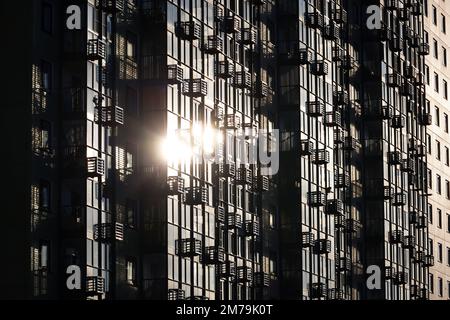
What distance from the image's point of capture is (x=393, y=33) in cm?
10206

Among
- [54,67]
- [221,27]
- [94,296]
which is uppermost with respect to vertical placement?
[221,27]

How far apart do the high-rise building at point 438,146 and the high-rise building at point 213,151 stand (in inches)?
163

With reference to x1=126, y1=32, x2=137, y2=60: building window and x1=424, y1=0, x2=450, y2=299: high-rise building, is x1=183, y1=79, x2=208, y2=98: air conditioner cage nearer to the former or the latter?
x1=126, y1=32, x2=137, y2=60: building window

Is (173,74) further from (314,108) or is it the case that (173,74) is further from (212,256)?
(314,108)

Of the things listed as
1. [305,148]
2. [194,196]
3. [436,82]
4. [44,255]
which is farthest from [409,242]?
[44,255]

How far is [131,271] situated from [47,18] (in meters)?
12.2

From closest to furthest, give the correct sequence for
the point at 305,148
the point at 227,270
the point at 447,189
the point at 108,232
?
the point at 108,232 < the point at 227,270 < the point at 305,148 < the point at 447,189

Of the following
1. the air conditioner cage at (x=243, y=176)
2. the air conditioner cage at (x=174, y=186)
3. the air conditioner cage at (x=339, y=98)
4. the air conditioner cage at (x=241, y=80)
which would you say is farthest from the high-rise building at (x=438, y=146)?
the air conditioner cage at (x=174, y=186)

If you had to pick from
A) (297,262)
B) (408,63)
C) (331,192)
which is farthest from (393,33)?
(297,262)

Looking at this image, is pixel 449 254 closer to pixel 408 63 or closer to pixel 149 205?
pixel 408 63

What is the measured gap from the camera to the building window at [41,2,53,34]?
6096 centimetres

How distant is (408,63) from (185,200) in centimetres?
4246

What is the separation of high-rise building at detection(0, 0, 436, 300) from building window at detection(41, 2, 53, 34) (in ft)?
0.26

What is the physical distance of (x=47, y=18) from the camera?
6122 cm
